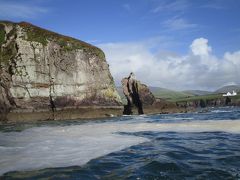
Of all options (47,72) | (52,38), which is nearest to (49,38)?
(52,38)

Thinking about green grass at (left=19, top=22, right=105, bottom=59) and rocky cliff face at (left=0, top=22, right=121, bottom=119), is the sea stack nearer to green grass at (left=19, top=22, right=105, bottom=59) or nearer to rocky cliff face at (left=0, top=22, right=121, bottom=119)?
rocky cliff face at (left=0, top=22, right=121, bottom=119)

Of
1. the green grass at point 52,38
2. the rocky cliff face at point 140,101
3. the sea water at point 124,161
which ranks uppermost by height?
the green grass at point 52,38

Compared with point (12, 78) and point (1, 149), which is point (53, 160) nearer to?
point (1, 149)

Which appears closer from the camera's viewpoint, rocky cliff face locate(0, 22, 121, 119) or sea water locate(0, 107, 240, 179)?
sea water locate(0, 107, 240, 179)

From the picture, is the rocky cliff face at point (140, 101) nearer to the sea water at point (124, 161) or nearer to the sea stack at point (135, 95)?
the sea stack at point (135, 95)

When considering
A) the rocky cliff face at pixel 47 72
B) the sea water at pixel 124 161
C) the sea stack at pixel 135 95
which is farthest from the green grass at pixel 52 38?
the sea water at pixel 124 161

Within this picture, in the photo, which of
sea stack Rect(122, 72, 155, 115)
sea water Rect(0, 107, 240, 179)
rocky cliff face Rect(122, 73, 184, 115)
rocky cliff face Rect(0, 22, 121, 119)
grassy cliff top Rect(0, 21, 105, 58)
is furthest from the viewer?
Result: sea stack Rect(122, 72, 155, 115)

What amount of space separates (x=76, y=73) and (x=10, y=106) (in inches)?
551

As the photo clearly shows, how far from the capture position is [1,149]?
1585 cm

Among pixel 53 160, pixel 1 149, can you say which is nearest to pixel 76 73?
pixel 1 149

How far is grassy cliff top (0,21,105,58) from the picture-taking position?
60219mm

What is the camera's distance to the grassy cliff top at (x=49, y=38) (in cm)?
6022

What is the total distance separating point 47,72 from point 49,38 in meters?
6.82

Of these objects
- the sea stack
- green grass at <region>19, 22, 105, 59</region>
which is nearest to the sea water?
green grass at <region>19, 22, 105, 59</region>
